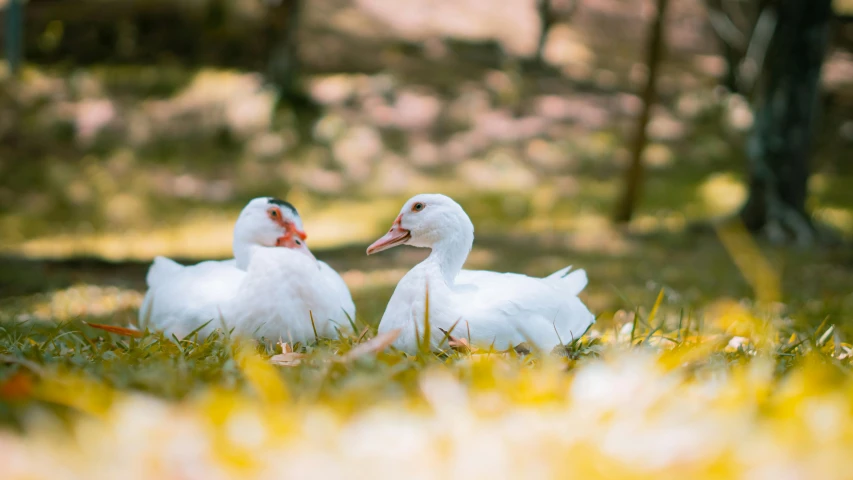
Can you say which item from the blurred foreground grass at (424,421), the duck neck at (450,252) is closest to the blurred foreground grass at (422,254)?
the blurred foreground grass at (424,421)

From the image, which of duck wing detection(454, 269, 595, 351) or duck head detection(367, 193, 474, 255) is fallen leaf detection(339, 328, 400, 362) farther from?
duck head detection(367, 193, 474, 255)

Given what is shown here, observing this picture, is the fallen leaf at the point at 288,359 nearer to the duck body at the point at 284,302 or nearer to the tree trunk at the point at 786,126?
the duck body at the point at 284,302

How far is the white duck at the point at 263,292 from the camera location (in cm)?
348

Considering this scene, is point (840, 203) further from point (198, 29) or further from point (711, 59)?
point (198, 29)

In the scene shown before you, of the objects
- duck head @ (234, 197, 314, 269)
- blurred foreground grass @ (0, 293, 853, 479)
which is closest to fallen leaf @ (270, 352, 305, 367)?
blurred foreground grass @ (0, 293, 853, 479)

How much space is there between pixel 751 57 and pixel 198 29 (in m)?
12.3

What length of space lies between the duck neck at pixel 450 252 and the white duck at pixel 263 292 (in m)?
0.46

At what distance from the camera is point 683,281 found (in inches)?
280

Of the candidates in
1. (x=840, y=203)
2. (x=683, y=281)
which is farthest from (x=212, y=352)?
(x=840, y=203)

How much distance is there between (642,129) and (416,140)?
529 cm

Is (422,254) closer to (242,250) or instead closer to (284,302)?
(242,250)

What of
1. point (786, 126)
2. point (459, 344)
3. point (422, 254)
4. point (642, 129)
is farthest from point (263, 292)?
point (642, 129)

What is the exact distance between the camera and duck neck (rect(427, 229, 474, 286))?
3441 millimetres

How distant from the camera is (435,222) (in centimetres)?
351
